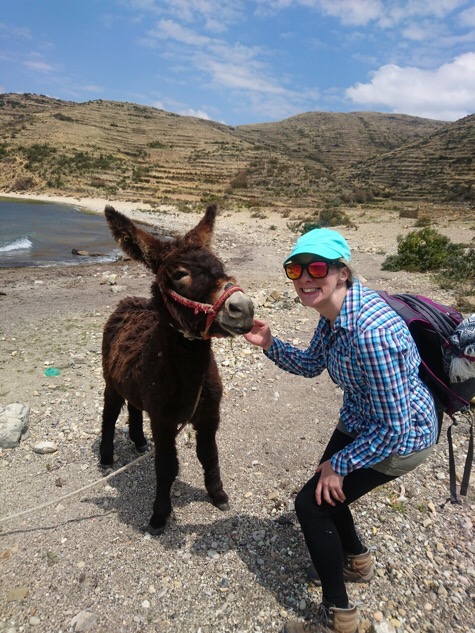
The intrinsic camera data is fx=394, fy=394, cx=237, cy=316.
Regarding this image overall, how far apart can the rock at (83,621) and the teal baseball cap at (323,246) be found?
111 inches

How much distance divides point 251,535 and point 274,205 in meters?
38.3

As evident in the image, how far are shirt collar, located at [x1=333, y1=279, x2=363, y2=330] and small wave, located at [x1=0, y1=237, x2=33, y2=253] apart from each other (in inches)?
824

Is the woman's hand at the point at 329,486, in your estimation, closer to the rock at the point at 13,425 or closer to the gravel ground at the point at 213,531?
the gravel ground at the point at 213,531

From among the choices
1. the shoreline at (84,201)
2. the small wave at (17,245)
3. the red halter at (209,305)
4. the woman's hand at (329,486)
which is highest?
the red halter at (209,305)

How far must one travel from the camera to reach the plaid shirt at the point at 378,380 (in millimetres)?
2053

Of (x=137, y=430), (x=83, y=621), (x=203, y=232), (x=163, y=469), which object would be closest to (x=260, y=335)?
(x=203, y=232)

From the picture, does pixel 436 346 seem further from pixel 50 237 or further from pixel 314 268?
pixel 50 237

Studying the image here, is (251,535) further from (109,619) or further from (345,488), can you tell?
(345,488)

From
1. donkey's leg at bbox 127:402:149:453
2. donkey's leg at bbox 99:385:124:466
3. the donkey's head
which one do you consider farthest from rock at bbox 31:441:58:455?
the donkey's head

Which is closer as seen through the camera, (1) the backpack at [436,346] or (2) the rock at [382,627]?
(1) the backpack at [436,346]

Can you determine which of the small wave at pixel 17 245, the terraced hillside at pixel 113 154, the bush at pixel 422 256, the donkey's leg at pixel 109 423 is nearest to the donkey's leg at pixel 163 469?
the donkey's leg at pixel 109 423

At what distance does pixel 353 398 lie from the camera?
2521 millimetres

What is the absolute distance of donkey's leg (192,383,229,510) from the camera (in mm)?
3386

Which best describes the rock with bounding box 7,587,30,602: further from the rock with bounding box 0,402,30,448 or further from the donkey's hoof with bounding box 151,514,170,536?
the rock with bounding box 0,402,30,448
